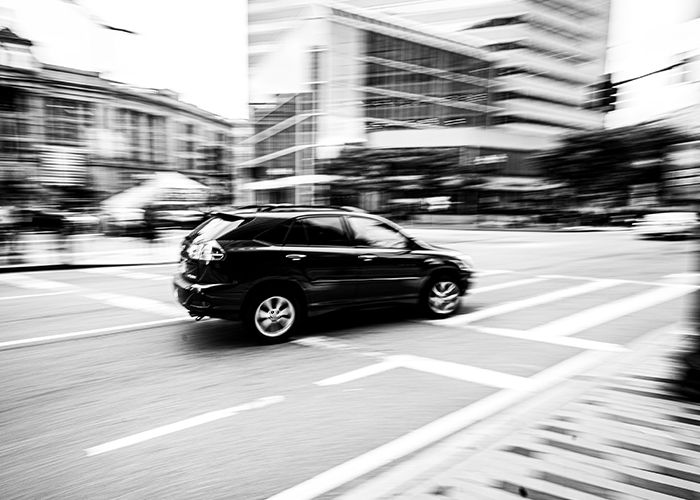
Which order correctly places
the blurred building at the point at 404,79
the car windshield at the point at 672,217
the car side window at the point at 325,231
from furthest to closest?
the blurred building at the point at 404,79 → the car windshield at the point at 672,217 → the car side window at the point at 325,231

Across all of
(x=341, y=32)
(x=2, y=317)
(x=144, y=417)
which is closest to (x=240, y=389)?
(x=144, y=417)

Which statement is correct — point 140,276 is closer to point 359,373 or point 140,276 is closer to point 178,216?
point 359,373

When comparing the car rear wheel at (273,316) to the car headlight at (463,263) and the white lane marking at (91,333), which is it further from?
the car headlight at (463,263)

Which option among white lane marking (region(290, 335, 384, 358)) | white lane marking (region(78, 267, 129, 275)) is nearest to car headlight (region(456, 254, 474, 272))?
white lane marking (region(290, 335, 384, 358))

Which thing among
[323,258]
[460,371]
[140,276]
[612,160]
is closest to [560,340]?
[460,371]

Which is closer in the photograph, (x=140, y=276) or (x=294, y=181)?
(x=140, y=276)

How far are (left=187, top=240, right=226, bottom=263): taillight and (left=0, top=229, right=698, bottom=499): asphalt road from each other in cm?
104

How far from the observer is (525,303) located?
29.7ft

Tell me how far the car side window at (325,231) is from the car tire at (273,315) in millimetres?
743

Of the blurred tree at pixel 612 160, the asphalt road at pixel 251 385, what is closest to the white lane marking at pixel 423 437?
the asphalt road at pixel 251 385

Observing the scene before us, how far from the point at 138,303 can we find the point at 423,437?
6496mm

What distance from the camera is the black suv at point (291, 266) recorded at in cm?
608

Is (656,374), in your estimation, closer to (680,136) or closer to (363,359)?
(363,359)

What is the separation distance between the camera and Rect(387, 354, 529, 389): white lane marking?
16.6 feet
